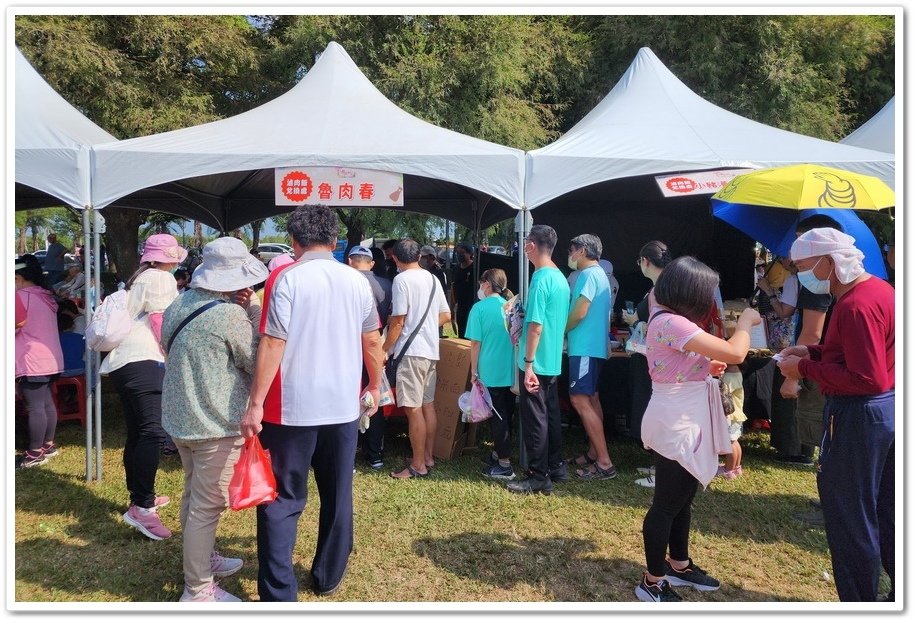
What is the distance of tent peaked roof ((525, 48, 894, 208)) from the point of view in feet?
15.3

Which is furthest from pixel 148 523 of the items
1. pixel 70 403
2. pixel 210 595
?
pixel 70 403

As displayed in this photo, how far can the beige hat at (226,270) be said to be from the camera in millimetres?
2637

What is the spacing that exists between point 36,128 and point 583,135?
161 inches

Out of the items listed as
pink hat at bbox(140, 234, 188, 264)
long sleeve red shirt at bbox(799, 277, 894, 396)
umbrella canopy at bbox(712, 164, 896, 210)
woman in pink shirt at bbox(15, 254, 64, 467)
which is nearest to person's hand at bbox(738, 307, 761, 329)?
long sleeve red shirt at bbox(799, 277, 894, 396)

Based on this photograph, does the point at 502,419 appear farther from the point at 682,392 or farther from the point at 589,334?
the point at 682,392

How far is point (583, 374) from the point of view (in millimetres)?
4484

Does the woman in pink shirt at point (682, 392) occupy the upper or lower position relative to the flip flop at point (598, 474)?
upper

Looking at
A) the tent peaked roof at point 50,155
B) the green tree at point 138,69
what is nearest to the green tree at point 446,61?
the green tree at point 138,69

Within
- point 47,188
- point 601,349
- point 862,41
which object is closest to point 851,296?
point 601,349

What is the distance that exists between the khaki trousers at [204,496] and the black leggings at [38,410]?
257 centimetres

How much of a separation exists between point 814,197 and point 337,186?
3044mm

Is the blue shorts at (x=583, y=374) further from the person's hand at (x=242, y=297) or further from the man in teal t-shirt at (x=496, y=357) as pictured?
the person's hand at (x=242, y=297)

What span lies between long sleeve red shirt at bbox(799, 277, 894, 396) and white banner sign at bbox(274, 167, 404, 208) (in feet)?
9.63

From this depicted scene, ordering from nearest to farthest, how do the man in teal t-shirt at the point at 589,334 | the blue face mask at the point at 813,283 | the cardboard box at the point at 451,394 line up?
the blue face mask at the point at 813,283
the man in teal t-shirt at the point at 589,334
the cardboard box at the point at 451,394
